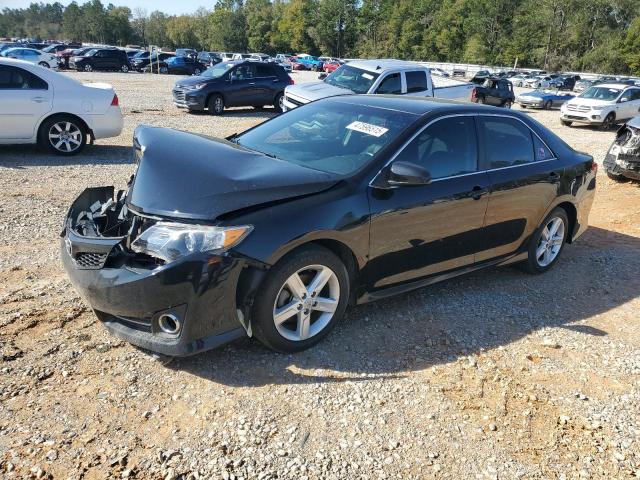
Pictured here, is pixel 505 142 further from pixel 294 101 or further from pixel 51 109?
pixel 294 101

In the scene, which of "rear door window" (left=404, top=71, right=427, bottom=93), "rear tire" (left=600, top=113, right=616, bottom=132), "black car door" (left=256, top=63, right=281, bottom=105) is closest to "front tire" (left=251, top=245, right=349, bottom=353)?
"rear door window" (left=404, top=71, right=427, bottom=93)

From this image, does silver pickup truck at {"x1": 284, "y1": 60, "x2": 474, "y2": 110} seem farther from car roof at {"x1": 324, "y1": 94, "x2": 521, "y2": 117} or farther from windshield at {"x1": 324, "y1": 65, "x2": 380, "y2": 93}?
car roof at {"x1": 324, "y1": 94, "x2": 521, "y2": 117}

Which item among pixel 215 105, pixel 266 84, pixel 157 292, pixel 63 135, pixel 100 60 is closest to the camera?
pixel 157 292

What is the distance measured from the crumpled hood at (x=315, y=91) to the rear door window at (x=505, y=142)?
8044 millimetres

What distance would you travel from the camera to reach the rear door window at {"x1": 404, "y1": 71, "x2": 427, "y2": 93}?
13.0 metres

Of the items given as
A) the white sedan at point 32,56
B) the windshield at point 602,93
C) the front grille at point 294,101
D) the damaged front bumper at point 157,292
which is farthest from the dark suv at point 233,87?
the white sedan at point 32,56

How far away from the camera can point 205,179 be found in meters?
3.29

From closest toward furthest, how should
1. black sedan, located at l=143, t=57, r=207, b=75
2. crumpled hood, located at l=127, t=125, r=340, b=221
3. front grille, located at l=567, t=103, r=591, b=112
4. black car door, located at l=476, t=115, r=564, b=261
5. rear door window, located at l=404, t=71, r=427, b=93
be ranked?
1. crumpled hood, located at l=127, t=125, r=340, b=221
2. black car door, located at l=476, t=115, r=564, b=261
3. rear door window, located at l=404, t=71, r=427, b=93
4. front grille, located at l=567, t=103, r=591, b=112
5. black sedan, located at l=143, t=57, r=207, b=75

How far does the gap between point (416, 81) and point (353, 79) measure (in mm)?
1545

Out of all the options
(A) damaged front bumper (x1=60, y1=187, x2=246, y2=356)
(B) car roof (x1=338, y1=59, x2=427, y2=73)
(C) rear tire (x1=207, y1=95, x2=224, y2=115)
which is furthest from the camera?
(C) rear tire (x1=207, y1=95, x2=224, y2=115)

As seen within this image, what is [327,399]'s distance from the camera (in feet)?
10.4

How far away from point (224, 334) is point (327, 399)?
2.38 ft

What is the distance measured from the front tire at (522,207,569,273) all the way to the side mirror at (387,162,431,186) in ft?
6.71

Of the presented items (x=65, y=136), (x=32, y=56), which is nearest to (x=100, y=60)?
(x=32, y=56)
